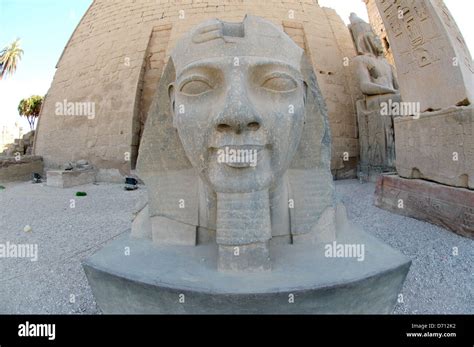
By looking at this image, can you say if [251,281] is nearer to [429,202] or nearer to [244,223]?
[244,223]

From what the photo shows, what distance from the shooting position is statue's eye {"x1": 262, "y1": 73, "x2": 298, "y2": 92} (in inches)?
54.8

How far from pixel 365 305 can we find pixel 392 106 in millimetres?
4922

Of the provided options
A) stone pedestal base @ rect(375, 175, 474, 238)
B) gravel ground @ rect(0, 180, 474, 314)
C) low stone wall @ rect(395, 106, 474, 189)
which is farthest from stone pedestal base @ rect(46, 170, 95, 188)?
low stone wall @ rect(395, 106, 474, 189)

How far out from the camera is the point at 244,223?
137 centimetres

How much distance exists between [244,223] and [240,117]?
1.63 feet

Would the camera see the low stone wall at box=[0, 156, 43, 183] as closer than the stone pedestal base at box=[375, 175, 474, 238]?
No

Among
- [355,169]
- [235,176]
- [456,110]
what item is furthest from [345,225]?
[355,169]

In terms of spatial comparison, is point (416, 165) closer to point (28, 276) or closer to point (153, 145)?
point (153, 145)

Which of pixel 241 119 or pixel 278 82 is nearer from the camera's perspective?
pixel 241 119

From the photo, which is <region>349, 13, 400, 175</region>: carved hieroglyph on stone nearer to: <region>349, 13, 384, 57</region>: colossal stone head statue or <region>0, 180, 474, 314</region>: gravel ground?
<region>349, 13, 384, 57</region>: colossal stone head statue

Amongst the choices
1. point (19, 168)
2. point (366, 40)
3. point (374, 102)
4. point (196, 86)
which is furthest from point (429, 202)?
point (19, 168)

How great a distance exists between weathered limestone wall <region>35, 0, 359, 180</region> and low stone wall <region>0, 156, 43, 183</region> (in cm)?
31

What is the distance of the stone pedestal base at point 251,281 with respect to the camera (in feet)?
4.01

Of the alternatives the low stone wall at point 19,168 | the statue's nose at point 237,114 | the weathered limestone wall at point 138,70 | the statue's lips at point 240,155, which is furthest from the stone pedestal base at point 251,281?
the low stone wall at point 19,168
